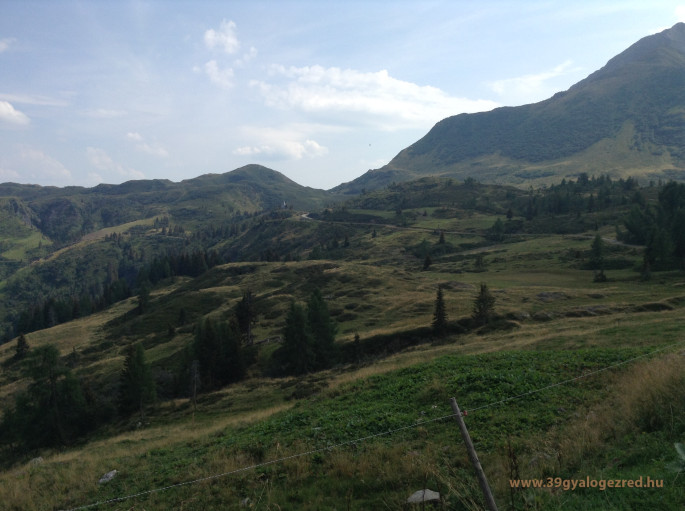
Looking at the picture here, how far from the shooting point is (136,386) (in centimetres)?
4634

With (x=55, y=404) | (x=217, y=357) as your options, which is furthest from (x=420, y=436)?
(x=217, y=357)

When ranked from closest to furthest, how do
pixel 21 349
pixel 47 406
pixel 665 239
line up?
1. pixel 47 406
2. pixel 665 239
3. pixel 21 349

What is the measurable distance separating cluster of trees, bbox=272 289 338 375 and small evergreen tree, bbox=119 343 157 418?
54.5 feet

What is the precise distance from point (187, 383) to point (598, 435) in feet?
187

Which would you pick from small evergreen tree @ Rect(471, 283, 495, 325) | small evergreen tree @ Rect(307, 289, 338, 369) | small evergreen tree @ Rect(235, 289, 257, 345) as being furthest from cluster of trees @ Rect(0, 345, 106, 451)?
small evergreen tree @ Rect(471, 283, 495, 325)

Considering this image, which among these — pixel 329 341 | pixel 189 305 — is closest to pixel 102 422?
pixel 329 341

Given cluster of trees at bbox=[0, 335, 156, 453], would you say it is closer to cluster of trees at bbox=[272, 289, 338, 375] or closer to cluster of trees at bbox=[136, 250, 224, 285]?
cluster of trees at bbox=[272, 289, 338, 375]

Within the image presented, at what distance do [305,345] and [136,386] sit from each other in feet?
70.6

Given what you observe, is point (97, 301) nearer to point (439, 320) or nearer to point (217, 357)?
point (217, 357)

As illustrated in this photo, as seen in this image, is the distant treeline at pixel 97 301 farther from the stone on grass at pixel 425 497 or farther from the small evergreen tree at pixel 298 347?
the stone on grass at pixel 425 497

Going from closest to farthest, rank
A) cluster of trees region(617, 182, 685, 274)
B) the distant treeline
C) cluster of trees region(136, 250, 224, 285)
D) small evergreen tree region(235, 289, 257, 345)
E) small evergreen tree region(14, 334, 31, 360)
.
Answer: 1. small evergreen tree region(235, 289, 257, 345)
2. cluster of trees region(617, 182, 685, 274)
3. small evergreen tree region(14, 334, 31, 360)
4. the distant treeline
5. cluster of trees region(136, 250, 224, 285)

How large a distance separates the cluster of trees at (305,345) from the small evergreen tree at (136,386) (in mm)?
16609

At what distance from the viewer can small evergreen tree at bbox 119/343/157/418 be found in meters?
46.3

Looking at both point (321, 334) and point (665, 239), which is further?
point (665, 239)
